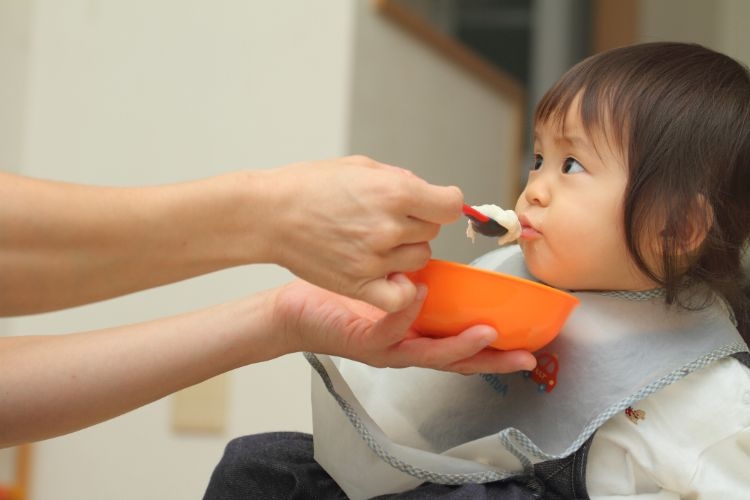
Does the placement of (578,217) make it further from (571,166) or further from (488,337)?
(488,337)

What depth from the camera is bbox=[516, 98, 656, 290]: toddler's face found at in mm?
863

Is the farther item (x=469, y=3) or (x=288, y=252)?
(x=469, y=3)

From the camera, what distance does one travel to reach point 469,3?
7.34 feet

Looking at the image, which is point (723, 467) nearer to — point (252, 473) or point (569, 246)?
point (569, 246)

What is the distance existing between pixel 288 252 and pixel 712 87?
47 cm

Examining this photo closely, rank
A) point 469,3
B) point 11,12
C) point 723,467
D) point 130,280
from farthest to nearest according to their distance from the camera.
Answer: point 469,3
point 11,12
point 723,467
point 130,280

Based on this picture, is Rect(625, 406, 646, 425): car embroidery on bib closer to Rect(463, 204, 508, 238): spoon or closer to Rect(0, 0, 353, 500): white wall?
Rect(463, 204, 508, 238): spoon

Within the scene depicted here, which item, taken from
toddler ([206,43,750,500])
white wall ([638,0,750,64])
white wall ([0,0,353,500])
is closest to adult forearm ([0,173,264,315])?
toddler ([206,43,750,500])

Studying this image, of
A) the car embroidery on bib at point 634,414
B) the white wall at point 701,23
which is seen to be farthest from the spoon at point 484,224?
the white wall at point 701,23

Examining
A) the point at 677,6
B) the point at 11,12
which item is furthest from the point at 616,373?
the point at 677,6

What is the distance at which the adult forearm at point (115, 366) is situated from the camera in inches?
32.4

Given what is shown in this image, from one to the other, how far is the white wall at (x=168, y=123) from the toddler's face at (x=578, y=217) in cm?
67

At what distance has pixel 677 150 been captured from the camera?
0.85 metres

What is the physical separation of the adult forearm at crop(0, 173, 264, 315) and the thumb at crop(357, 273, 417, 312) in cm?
9
